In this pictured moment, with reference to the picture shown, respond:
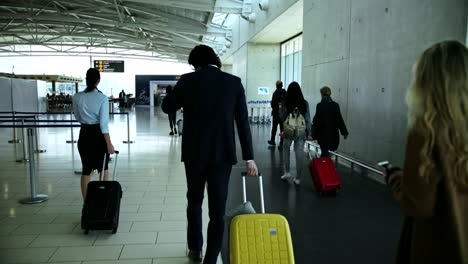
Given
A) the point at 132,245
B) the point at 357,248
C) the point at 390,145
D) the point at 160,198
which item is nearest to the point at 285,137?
the point at 390,145

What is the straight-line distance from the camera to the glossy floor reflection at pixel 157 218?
339cm

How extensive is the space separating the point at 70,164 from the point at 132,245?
A: 4.50m

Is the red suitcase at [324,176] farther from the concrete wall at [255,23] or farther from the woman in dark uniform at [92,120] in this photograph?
the concrete wall at [255,23]

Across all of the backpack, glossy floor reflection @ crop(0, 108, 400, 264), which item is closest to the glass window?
glossy floor reflection @ crop(0, 108, 400, 264)

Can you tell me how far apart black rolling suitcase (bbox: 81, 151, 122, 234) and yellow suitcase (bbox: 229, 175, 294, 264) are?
1920 millimetres

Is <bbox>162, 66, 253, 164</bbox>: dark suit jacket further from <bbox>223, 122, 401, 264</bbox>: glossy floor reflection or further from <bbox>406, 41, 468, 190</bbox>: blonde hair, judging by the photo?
<bbox>406, 41, 468, 190</bbox>: blonde hair

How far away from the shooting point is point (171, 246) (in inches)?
140

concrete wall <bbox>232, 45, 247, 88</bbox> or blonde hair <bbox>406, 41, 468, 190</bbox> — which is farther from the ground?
concrete wall <bbox>232, 45, 247, 88</bbox>

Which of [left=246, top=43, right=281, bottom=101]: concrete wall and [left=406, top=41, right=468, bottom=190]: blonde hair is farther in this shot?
[left=246, top=43, right=281, bottom=101]: concrete wall

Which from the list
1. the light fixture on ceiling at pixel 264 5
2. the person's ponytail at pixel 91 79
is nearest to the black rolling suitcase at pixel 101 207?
the person's ponytail at pixel 91 79

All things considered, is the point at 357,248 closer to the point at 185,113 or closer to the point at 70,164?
the point at 185,113

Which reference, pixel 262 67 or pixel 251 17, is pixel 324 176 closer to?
pixel 251 17

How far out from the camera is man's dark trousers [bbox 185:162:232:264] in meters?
2.82

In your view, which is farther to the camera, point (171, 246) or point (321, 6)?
→ point (321, 6)
